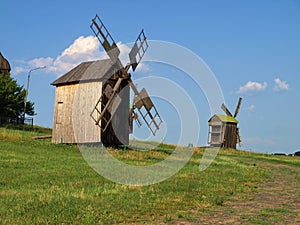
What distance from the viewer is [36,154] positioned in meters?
26.9

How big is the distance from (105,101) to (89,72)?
10.5 ft

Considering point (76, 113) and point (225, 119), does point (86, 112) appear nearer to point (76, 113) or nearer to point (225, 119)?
point (76, 113)

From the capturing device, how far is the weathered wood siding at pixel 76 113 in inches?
1405

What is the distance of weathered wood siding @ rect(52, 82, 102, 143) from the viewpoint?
35.7 m

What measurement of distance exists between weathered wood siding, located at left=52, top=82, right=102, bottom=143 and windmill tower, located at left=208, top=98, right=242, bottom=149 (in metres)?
24.4

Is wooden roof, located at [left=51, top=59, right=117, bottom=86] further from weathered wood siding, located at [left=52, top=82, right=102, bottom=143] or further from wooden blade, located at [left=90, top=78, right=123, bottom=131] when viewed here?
wooden blade, located at [left=90, top=78, right=123, bottom=131]

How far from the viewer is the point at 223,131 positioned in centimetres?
5669

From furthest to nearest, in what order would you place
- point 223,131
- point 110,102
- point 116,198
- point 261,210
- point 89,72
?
1. point 223,131
2. point 89,72
3. point 110,102
4. point 116,198
5. point 261,210

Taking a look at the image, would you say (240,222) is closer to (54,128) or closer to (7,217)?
(7,217)

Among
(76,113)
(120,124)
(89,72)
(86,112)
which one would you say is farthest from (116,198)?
(89,72)

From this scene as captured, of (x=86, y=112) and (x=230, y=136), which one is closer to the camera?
(x=86, y=112)

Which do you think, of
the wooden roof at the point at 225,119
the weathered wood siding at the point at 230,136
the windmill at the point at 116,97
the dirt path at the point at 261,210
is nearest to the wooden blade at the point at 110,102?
the windmill at the point at 116,97

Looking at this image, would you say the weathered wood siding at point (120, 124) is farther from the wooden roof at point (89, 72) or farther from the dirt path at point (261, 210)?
the dirt path at point (261, 210)

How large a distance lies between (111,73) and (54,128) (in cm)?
788
